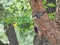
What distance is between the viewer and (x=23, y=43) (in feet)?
23.4

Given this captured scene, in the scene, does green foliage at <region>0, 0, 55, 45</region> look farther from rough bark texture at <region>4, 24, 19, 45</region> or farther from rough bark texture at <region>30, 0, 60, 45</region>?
rough bark texture at <region>30, 0, 60, 45</region>

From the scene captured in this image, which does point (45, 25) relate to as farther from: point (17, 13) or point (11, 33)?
point (11, 33)

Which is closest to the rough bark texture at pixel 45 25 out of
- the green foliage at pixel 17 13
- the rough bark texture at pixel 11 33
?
the green foliage at pixel 17 13

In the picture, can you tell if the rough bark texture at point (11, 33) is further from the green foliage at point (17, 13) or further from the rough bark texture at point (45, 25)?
the rough bark texture at point (45, 25)

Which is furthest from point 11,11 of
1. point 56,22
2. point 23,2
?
point 56,22

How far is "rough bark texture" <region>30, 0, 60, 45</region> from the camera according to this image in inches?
93.9

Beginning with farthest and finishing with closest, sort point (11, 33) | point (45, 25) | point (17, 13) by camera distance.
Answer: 1. point (11, 33)
2. point (17, 13)
3. point (45, 25)

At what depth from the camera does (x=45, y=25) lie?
240 centimetres

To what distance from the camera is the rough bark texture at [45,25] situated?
2.38 meters

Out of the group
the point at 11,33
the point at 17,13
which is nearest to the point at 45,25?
the point at 17,13

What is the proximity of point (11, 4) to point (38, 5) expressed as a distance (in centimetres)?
181

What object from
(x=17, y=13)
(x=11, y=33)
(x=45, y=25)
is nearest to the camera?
(x=45, y=25)

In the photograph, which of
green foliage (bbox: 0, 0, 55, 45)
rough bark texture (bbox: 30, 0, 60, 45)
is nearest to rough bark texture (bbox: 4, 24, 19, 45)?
green foliage (bbox: 0, 0, 55, 45)

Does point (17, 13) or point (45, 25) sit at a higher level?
point (45, 25)
